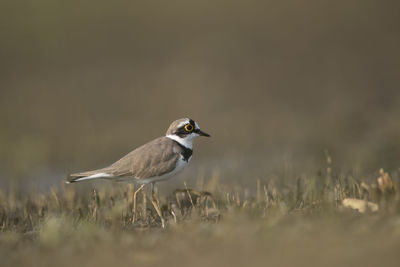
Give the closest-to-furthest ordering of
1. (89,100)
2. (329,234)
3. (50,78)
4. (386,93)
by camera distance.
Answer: (329,234), (386,93), (89,100), (50,78)

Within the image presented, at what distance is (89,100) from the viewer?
14984 millimetres

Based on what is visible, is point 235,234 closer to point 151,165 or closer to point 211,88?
point 151,165

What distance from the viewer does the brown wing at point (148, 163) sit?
6477 millimetres

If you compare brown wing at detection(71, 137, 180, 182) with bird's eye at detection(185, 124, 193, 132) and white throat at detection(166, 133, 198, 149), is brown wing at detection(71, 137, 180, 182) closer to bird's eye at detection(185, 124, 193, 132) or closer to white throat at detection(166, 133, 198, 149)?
white throat at detection(166, 133, 198, 149)

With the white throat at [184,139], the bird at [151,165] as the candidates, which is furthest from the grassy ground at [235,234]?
the white throat at [184,139]

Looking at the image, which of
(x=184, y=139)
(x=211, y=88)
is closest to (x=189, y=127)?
(x=184, y=139)

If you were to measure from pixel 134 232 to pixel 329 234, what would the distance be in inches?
85.3

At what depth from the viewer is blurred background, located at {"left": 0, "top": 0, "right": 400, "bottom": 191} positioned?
37.8ft

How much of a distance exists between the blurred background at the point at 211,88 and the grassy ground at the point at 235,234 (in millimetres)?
3443

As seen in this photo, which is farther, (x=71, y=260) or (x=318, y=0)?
(x=318, y=0)

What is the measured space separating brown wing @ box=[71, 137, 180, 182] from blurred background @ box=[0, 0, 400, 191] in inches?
137

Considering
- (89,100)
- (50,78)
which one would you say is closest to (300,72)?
(89,100)

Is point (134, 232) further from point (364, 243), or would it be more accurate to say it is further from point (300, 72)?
point (300, 72)

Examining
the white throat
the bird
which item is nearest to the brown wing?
the bird
